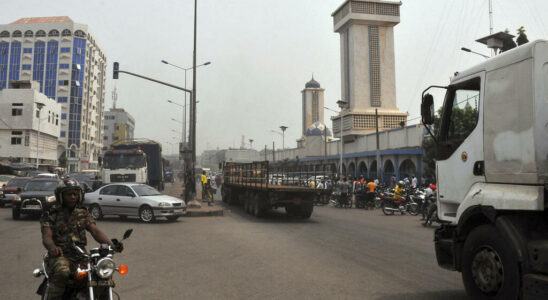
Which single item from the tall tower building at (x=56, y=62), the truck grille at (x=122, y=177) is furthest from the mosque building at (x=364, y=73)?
the tall tower building at (x=56, y=62)

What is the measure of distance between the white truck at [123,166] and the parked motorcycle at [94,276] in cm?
2092

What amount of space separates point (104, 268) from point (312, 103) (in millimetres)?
129765

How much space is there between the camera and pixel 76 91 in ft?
290

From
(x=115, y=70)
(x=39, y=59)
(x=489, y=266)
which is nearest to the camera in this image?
(x=489, y=266)

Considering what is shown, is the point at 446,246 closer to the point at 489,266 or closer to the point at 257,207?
the point at 489,266

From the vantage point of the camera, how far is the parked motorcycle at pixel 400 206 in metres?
18.5

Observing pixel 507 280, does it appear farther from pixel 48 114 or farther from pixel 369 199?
pixel 48 114

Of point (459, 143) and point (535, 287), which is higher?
point (459, 143)

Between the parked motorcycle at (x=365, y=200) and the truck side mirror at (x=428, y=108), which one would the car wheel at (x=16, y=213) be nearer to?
the truck side mirror at (x=428, y=108)

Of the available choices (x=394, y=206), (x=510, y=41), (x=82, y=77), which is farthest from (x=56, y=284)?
(x=82, y=77)

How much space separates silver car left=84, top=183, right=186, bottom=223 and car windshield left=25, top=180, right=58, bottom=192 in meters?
1.81

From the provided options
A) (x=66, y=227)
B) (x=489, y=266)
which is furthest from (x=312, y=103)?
(x=66, y=227)

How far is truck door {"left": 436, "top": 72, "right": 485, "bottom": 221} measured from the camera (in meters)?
4.94

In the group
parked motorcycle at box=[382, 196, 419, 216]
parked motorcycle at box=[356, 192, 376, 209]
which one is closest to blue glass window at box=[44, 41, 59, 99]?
parked motorcycle at box=[356, 192, 376, 209]
